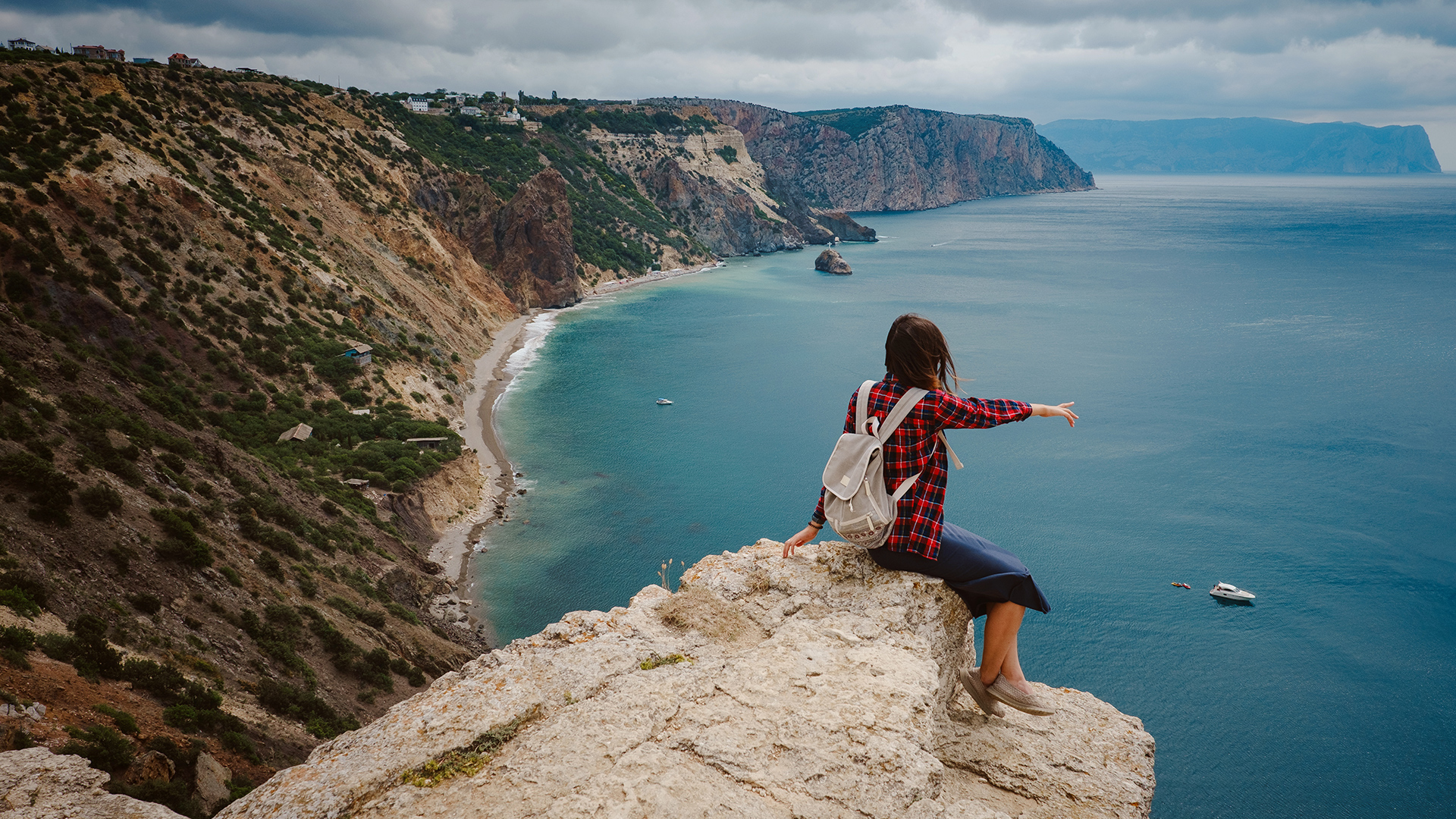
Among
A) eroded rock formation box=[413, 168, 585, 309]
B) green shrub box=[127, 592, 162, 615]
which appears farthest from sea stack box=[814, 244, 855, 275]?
green shrub box=[127, 592, 162, 615]

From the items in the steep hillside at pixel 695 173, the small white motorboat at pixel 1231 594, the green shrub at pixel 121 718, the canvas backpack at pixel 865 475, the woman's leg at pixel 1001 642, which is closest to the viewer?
the canvas backpack at pixel 865 475

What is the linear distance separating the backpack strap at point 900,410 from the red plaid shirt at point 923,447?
0.03 m

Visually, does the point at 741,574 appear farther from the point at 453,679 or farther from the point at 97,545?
the point at 97,545

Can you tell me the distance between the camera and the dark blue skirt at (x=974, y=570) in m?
5.50

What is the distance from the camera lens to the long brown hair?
5.31 m

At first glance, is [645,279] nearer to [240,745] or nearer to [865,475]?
[240,745]

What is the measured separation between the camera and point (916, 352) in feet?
17.6

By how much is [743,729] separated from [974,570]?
7.14 feet

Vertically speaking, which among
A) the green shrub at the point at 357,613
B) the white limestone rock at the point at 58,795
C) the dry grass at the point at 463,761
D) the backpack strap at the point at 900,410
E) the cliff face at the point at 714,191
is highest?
the cliff face at the point at 714,191

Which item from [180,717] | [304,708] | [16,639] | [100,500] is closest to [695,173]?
[100,500]

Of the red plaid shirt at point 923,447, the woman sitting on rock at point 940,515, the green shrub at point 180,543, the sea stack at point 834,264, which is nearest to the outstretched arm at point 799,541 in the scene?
the woman sitting on rock at point 940,515

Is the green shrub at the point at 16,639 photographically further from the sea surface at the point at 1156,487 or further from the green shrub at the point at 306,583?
the sea surface at the point at 1156,487

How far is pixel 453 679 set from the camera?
566 cm

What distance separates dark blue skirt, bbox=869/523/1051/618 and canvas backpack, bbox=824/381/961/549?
1.27 ft
